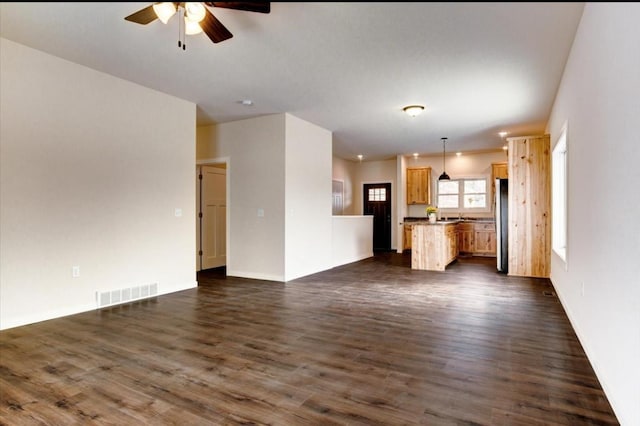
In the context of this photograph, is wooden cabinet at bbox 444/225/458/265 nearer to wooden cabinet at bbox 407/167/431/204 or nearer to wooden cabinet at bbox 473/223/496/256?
wooden cabinet at bbox 473/223/496/256

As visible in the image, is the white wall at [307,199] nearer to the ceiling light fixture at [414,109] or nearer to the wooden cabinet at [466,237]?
the ceiling light fixture at [414,109]

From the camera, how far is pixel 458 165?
9844mm

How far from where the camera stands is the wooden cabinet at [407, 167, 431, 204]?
9969 millimetres

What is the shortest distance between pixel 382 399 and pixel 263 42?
10.2ft

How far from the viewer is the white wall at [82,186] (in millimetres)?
3463

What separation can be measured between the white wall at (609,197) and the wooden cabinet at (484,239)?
6047 millimetres

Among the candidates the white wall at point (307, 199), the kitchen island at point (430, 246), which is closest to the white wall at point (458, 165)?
the kitchen island at point (430, 246)

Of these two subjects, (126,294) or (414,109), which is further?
(414,109)

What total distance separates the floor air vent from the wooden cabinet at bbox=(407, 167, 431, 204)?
7.38 meters

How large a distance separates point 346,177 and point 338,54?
7394 mm

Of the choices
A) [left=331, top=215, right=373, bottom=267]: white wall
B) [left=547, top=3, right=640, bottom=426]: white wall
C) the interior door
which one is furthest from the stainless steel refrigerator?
the interior door

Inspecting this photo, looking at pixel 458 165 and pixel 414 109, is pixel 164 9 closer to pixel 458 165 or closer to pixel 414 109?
pixel 414 109

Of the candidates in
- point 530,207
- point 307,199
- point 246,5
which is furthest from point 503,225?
point 246,5

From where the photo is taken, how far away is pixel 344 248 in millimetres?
7773
